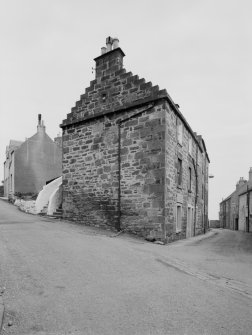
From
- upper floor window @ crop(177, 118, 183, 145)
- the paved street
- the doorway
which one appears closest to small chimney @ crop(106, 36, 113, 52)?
upper floor window @ crop(177, 118, 183, 145)

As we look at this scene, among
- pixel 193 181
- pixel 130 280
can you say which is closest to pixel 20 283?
pixel 130 280

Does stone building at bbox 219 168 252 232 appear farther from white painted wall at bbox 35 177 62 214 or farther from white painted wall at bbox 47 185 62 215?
white painted wall at bbox 47 185 62 215

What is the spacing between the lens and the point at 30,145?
30.3 m

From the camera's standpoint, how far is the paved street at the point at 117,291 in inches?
151

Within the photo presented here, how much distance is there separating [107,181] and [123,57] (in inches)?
240

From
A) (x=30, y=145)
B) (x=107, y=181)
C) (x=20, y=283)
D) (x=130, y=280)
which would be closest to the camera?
(x=20, y=283)

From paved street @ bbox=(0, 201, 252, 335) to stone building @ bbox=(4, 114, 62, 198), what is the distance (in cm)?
2266

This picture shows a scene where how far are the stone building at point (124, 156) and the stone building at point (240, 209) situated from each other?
67.0ft

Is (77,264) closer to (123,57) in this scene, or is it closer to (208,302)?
(208,302)

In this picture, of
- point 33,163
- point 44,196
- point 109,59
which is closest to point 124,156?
Answer: point 109,59

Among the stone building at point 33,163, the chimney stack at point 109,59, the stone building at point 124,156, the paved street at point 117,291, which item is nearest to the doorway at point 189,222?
the stone building at point 124,156

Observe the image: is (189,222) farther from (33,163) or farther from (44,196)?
(33,163)

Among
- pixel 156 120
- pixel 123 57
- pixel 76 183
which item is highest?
pixel 123 57

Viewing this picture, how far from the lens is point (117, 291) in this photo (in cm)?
511
